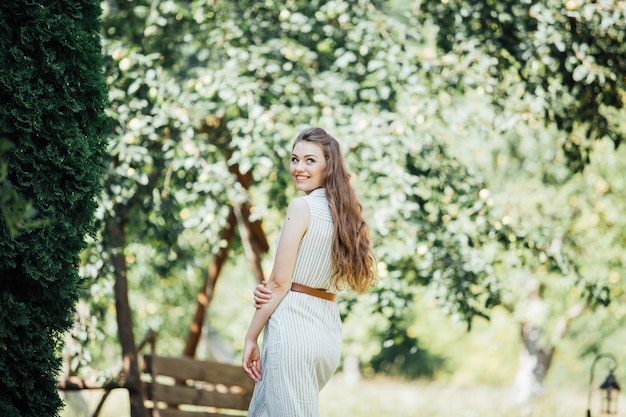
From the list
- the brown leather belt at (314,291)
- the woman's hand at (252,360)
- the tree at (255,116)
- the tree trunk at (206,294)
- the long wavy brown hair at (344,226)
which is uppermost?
the tree at (255,116)

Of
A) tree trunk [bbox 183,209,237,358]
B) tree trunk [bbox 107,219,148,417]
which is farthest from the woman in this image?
tree trunk [bbox 183,209,237,358]

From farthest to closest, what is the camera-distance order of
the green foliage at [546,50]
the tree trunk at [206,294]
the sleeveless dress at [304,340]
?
the tree trunk at [206,294]
the green foliage at [546,50]
the sleeveless dress at [304,340]

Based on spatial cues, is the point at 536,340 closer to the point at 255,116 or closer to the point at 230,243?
the point at 230,243

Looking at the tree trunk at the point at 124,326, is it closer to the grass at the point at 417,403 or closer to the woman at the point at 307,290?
the woman at the point at 307,290

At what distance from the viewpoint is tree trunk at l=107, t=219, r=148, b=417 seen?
17.1 feet

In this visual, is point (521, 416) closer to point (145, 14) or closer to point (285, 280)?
point (145, 14)

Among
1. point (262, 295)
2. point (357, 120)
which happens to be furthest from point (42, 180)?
point (357, 120)

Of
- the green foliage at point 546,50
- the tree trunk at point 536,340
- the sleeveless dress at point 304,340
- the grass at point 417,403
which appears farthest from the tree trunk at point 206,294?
the tree trunk at point 536,340

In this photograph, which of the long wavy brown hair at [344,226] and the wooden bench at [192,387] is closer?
the long wavy brown hair at [344,226]

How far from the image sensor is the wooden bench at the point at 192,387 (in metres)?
5.76

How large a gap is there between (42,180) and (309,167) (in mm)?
1042

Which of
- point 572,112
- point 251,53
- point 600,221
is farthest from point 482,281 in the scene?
point 600,221

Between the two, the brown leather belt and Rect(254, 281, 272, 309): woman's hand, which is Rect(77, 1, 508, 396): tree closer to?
the brown leather belt

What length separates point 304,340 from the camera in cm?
311
